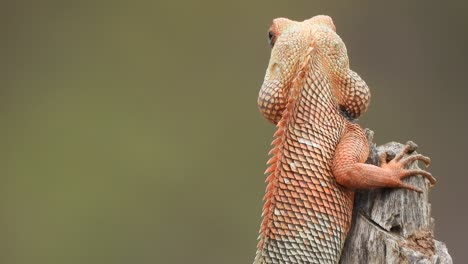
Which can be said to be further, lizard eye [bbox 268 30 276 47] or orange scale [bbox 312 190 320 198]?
lizard eye [bbox 268 30 276 47]

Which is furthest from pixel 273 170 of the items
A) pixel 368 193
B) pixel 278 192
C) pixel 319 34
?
pixel 319 34

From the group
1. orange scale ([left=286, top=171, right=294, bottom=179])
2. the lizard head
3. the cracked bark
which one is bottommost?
the cracked bark

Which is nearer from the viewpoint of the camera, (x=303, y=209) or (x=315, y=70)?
(x=303, y=209)

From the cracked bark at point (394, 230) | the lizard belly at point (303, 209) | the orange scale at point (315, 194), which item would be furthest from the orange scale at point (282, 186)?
the cracked bark at point (394, 230)

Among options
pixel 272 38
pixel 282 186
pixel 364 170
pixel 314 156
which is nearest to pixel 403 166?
pixel 364 170

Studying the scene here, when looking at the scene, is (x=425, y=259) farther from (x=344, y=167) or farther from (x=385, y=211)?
(x=344, y=167)

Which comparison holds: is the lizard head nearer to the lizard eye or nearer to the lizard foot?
the lizard eye

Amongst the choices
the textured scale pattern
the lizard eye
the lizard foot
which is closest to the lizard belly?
the textured scale pattern

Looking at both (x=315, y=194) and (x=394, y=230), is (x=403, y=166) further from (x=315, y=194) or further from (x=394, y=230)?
(x=315, y=194)
